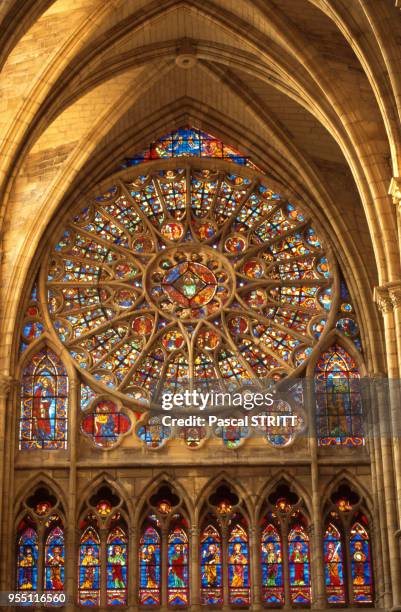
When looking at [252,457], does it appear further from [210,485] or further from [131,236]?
[131,236]

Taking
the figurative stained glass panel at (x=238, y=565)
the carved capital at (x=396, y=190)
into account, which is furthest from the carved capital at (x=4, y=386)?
the carved capital at (x=396, y=190)

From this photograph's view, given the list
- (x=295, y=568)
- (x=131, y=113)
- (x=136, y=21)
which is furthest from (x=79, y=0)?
(x=295, y=568)

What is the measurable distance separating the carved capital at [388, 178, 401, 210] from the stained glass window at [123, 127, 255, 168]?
7.61m

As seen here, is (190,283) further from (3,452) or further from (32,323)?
(3,452)

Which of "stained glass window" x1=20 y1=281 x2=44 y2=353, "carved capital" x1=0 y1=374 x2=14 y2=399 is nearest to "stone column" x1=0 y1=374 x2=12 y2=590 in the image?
"carved capital" x1=0 y1=374 x2=14 y2=399

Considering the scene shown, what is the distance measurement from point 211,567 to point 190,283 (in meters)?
5.02

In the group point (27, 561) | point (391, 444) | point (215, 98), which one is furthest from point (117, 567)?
point (215, 98)

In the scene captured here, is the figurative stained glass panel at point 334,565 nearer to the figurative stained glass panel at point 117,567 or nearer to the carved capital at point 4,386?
the figurative stained glass panel at point 117,567

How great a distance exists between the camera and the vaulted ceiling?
22125 millimetres

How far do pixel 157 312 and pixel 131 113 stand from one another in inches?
142

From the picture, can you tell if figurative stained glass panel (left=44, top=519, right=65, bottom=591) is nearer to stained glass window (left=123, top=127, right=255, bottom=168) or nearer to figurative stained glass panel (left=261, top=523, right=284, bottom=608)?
figurative stained glass panel (left=261, top=523, right=284, bottom=608)

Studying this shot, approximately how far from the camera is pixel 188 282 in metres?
27.1

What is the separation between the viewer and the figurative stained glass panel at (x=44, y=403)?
83.6 ft

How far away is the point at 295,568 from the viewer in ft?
80.8
